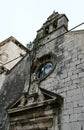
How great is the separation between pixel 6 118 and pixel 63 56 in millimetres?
3231

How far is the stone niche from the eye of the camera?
19.8ft

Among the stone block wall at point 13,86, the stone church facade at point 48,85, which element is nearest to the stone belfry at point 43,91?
the stone church facade at point 48,85

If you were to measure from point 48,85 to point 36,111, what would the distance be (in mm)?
969

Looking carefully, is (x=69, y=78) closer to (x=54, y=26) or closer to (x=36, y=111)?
(x=36, y=111)

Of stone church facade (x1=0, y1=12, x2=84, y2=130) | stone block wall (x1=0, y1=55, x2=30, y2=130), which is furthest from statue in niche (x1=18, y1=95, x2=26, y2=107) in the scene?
stone block wall (x1=0, y1=55, x2=30, y2=130)

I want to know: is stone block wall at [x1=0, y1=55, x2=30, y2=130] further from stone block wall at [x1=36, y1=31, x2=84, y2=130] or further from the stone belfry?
stone block wall at [x1=36, y1=31, x2=84, y2=130]

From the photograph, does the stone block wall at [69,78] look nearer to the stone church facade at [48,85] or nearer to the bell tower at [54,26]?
the stone church facade at [48,85]

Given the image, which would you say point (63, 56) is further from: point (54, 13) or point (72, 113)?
point (54, 13)

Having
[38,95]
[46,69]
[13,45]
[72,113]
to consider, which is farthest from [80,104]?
[13,45]

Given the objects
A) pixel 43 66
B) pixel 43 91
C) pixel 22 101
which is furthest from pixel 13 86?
pixel 43 91

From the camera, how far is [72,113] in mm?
5547

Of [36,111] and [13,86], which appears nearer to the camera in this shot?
[36,111]

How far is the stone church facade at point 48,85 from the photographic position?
19.1 ft

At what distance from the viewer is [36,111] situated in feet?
21.5
